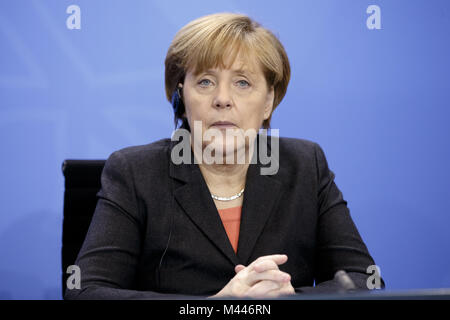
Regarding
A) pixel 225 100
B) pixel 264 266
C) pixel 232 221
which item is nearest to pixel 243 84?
pixel 225 100

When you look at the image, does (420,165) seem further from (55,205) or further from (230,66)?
(55,205)

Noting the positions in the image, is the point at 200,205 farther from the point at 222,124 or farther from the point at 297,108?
the point at 297,108

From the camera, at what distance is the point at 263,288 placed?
3.65ft

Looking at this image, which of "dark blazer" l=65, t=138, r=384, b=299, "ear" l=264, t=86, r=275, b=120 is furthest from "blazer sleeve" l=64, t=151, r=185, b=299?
"ear" l=264, t=86, r=275, b=120

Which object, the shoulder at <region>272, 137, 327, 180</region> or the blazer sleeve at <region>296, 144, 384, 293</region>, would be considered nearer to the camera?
the blazer sleeve at <region>296, 144, 384, 293</region>

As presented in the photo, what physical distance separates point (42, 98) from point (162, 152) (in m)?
0.90

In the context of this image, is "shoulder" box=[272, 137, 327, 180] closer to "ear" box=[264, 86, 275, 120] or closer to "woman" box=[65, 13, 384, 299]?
"woman" box=[65, 13, 384, 299]

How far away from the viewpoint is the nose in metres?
1.32

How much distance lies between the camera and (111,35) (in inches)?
80.3

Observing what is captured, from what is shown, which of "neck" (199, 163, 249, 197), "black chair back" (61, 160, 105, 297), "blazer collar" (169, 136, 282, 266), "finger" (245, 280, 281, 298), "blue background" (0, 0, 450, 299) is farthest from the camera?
"blue background" (0, 0, 450, 299)

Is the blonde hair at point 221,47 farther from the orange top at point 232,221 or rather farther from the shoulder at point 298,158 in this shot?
the orange top at point 232,221

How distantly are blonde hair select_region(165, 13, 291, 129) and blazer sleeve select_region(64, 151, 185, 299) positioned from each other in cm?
38
